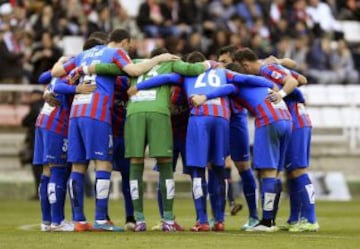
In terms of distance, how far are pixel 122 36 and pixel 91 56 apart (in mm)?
456

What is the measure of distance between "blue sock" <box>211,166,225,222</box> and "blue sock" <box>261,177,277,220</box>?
54 cm

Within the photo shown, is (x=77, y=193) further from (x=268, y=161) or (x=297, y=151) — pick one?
(x=297, y=151)

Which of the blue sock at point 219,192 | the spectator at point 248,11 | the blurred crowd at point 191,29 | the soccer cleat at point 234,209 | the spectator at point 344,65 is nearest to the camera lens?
the blue sock at point 219,192

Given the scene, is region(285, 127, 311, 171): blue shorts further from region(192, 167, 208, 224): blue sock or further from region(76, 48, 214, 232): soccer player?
region(76, 48, 214, 232): soccer player

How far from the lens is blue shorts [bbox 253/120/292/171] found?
690 inches

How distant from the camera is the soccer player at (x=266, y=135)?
57.5 feet

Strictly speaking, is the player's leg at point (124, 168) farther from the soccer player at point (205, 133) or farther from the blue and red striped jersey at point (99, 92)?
the soccer player at point (205, 133)

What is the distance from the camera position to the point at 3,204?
25656 millimetres

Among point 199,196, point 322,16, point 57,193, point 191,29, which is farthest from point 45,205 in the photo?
point 322,16

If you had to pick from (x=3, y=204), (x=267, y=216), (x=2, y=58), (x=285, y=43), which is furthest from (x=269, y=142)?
(x=285, y=43)

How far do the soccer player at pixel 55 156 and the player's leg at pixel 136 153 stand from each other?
90 centimetres

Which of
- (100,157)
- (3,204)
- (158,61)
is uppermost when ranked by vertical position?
(158,61)

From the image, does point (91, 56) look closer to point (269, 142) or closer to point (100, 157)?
point (100, 157)

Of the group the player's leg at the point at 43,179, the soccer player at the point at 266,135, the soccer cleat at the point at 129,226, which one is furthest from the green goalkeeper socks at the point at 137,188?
the player's leg at the point at 43,179
